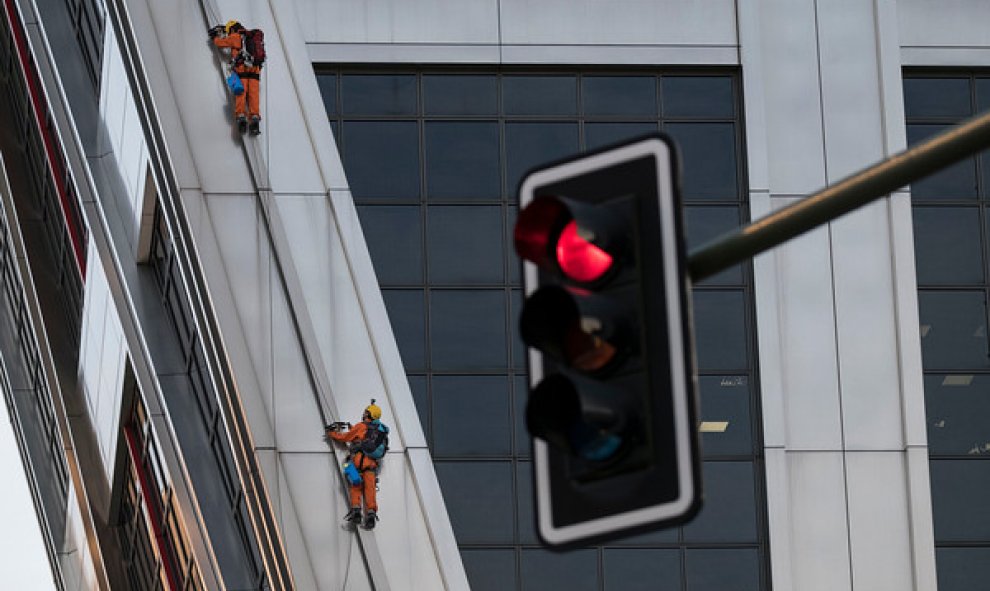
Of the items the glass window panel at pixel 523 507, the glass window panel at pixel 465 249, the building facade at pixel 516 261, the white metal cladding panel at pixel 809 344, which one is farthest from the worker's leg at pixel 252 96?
the white metal cladding panel at pixel 809 344

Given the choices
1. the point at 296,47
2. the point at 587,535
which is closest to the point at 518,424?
the point at 296,47

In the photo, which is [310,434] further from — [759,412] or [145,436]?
[759,412]

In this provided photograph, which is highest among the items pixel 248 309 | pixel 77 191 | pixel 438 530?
pixel 77 191

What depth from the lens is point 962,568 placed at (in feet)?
116

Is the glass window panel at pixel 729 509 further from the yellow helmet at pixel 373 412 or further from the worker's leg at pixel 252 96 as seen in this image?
the worker's leg at pixel 252 96

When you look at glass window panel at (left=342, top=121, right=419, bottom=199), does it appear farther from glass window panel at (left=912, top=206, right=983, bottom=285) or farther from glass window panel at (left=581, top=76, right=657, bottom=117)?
glass window panel at (left=912, top=206, right=983, bottom=285)

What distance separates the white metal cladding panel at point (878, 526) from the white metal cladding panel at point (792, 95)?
16.4 ft

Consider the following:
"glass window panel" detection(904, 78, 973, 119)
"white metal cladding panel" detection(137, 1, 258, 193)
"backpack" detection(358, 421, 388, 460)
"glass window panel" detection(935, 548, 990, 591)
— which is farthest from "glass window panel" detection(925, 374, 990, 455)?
"white metal cladding panel" detection(137, 1, 258, 193)

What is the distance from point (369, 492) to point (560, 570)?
14.4 feet

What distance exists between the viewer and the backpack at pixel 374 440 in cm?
3272

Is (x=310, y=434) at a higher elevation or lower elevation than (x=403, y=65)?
lower

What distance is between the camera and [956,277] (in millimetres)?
36344

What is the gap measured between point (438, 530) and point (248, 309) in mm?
4758

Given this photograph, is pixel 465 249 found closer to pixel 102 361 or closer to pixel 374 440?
pixel 374 440
